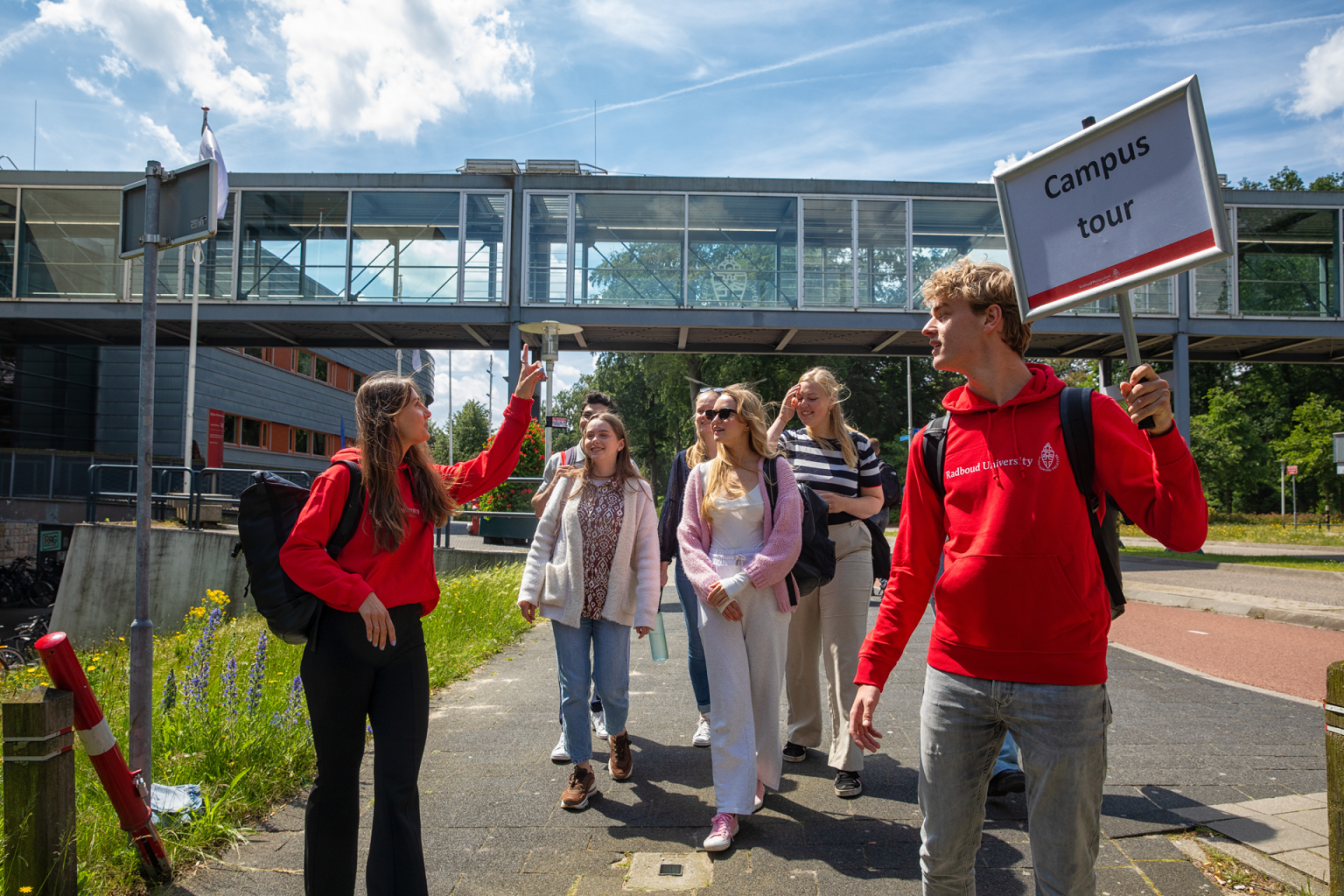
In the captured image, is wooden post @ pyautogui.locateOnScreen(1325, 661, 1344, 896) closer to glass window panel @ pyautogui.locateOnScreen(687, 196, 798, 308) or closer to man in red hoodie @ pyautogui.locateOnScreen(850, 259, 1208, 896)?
man in red hoodie @ pyautogui.locateOnScreen(850, 259, 1208, 896)

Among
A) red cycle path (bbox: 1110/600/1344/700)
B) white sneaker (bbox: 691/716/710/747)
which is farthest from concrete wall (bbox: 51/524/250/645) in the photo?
red cycle path (bbox: 1110/600/1344/700)

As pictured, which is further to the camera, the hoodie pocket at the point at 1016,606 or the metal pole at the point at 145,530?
the metal pole at the point at 145,530

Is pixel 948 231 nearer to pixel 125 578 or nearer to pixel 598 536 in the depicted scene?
pixel 598 536

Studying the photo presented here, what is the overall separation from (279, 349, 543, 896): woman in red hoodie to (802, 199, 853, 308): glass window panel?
50.3 ft

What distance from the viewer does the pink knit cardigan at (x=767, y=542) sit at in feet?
12.6

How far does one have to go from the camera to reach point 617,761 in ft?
14.8

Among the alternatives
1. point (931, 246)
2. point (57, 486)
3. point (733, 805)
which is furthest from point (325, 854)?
point (57, 486)

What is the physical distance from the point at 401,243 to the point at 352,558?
52.7 ft

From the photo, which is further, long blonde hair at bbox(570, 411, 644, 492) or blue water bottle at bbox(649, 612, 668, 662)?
blue water bottle at bbox(649, 612, 668, 662)

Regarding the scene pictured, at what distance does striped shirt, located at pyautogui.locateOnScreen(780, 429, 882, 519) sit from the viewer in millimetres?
4547

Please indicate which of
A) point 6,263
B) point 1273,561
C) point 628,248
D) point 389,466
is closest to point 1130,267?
point 389,466

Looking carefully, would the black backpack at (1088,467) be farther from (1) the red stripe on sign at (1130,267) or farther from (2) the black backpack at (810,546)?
(2) the black backpack at (810,546)

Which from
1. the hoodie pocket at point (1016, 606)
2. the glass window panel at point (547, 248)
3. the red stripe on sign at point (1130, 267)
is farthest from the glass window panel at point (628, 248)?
the hoodie pocket at point (1016, 606)

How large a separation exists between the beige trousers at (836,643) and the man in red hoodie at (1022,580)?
2065 mm
